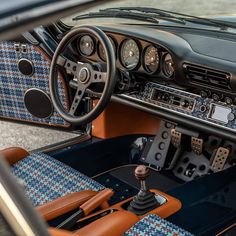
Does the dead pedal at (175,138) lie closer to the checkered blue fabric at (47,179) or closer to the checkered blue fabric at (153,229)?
the checkered blue fabric at (47,179)

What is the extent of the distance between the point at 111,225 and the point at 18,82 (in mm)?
1884

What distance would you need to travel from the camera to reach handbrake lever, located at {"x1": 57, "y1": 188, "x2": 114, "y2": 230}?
82.0 inches

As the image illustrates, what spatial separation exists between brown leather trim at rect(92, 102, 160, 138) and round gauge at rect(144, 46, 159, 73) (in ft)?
2.11

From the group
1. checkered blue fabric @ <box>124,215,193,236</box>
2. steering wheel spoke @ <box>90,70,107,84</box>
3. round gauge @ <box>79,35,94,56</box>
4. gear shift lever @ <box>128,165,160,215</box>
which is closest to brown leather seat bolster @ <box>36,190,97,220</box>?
gear shift lever @ <box>128,165,160,215</box>

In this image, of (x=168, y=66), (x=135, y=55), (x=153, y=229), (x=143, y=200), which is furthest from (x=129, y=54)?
(x=153, y=229)

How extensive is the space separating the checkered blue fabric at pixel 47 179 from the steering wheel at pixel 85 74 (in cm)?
24

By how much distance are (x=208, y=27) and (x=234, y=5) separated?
0.17 metres

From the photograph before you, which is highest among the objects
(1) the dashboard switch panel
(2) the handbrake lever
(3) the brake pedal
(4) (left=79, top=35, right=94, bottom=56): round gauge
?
(4) (left=79, top=35, right=94, bottom=56): round gauge

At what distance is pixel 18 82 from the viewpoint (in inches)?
140

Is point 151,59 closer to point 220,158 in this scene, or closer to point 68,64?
point 68,64

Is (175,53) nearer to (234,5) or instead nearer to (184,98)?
(184,98)

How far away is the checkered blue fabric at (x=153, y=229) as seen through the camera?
1.90m

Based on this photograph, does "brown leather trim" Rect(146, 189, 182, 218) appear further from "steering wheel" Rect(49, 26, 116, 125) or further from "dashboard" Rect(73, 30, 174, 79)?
"dashboard" Rect(73, 30, 174, 79)

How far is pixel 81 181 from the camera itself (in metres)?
2.54
